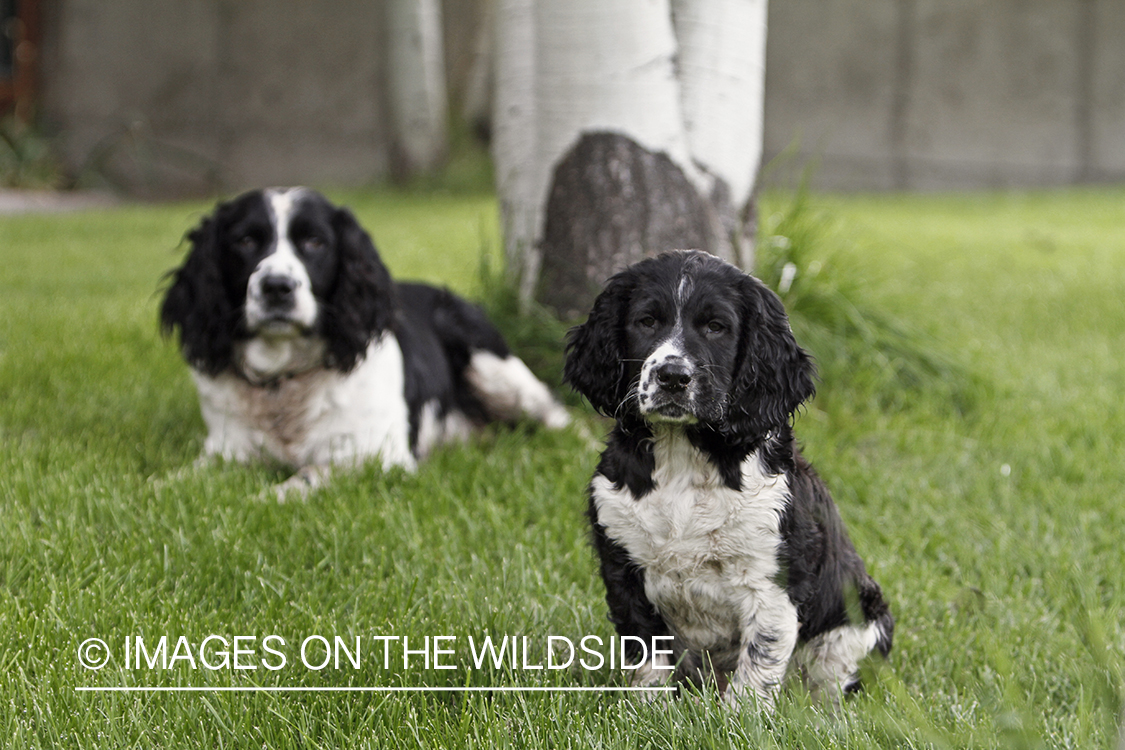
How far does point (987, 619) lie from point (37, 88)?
56.0ft

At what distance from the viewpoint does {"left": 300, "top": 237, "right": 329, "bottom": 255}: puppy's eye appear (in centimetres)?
392

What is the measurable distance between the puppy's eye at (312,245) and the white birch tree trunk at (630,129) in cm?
118

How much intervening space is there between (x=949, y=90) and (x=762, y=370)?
56.0 ft

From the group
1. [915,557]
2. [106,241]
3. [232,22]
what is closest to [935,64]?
[232,22]

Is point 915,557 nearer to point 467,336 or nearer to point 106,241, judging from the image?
point 467,336

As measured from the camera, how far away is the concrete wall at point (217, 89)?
52.9 feet

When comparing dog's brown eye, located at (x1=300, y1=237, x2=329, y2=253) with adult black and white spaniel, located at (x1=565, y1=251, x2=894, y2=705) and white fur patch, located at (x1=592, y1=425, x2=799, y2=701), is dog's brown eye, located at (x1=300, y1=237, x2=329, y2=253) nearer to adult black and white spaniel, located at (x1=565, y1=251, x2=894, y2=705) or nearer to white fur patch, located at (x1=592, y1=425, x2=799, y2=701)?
adult black and white spaniel, located at (x1=565, y1=251, x2=894, y2=705)

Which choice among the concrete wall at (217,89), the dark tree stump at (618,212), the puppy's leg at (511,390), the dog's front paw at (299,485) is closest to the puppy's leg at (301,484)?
the dog's front paw at (299,485)

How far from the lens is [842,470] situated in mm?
4047

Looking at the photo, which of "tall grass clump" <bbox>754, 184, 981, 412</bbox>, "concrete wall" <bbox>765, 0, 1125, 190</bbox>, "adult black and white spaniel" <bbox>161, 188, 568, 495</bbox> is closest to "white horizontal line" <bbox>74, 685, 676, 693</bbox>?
"adult black and white spaniel" <bbox>161, 188, 568, 495</bbox>

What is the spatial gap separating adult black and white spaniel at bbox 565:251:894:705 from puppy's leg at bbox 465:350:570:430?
2.27 meters

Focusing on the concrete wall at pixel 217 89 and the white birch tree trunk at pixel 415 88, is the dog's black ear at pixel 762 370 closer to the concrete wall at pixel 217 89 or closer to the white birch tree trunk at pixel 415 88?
the white birch tree trunk at pixel 415 88

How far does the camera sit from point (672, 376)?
7.05 feet

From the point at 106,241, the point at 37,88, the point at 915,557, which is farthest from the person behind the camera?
the point at 37,88
